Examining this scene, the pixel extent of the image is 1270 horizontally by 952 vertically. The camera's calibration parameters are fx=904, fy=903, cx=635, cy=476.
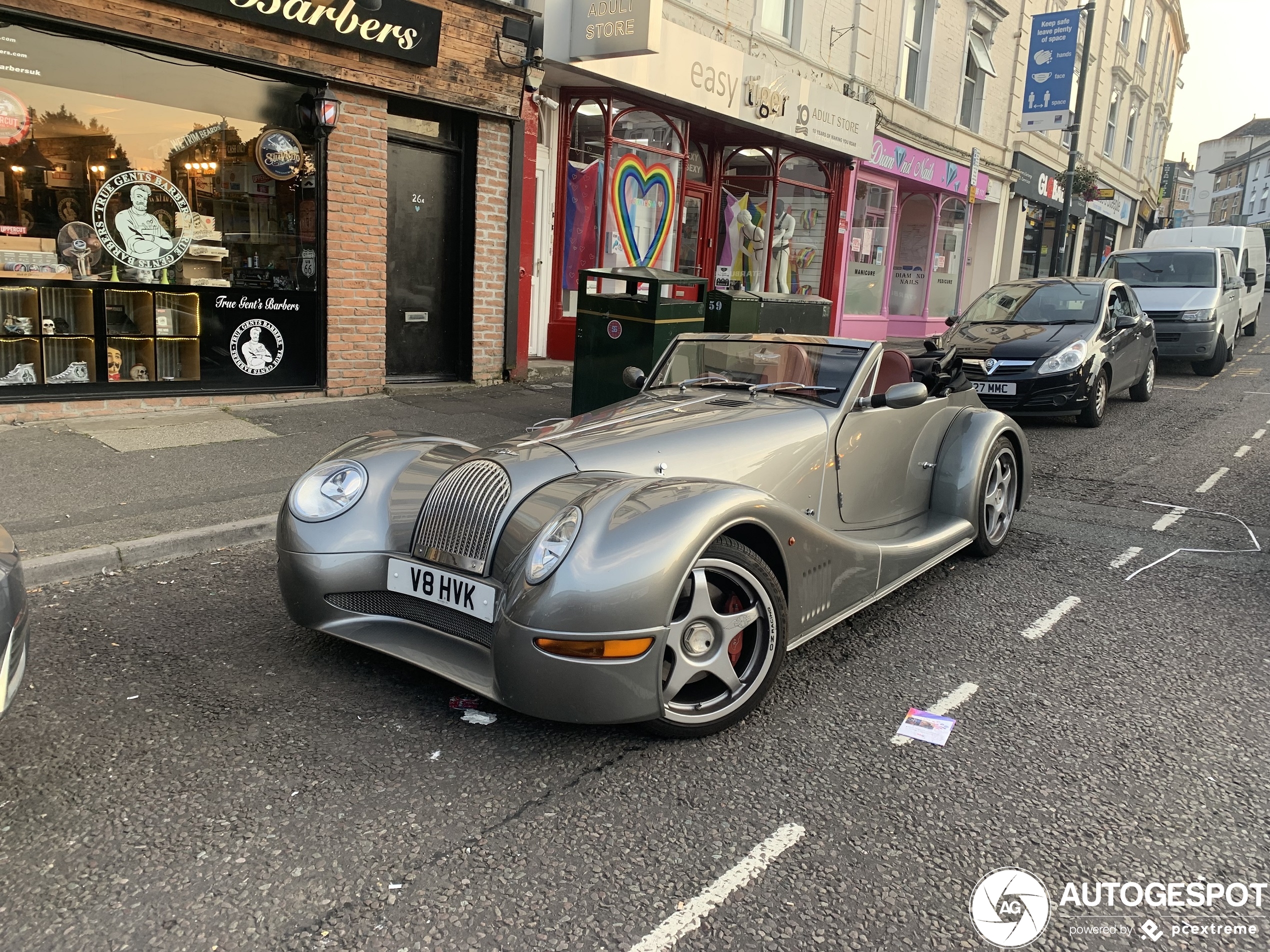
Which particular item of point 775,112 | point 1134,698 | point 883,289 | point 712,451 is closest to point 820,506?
point 712,451

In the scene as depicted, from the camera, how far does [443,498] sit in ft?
10.8

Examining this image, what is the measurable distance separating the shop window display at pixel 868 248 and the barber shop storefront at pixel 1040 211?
609 cm

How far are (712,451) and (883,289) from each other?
17.3 meters

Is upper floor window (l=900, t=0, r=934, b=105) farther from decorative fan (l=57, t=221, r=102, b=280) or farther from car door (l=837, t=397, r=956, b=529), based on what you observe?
car door (l=837, t=397, r=956, b=529)

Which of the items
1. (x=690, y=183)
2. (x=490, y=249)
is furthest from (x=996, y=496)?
(x=690, y=183)

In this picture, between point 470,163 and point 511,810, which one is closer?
point 511,810

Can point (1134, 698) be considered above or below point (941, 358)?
below

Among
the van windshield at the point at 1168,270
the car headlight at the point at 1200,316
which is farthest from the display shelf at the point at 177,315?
the car headlight at the point at 1200,316

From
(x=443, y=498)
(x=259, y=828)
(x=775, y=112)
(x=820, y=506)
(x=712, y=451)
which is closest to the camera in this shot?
(x=259, y=828)

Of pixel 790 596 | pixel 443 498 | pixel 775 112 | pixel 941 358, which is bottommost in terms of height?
pixel 790 596

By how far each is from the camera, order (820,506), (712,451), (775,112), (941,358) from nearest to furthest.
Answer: (712,451) < (820,506) < (941,358) < (775,112)

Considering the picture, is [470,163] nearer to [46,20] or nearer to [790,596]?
[46,20]

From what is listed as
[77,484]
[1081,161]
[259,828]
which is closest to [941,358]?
[259,828]

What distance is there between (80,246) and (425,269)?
350 cm
